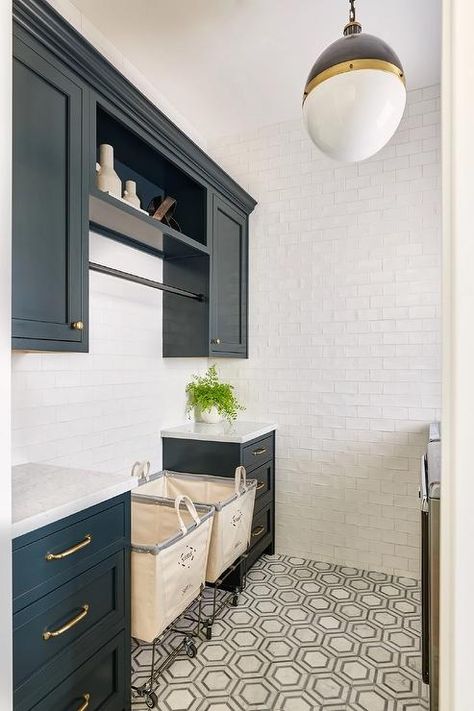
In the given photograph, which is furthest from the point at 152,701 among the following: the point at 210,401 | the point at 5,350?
the point at 210,401

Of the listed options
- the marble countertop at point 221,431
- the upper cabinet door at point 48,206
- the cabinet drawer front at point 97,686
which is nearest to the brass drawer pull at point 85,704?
the cabinet drawer front at point 97,686

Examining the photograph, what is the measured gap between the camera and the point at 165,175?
2562mm

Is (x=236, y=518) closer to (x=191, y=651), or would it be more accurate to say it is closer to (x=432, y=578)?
(x=191, y=651)

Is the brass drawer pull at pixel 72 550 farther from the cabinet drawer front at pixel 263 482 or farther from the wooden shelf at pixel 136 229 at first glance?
the cabinet drawer front at pixel 263 482

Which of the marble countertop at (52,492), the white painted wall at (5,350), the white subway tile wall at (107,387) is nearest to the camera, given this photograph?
the white painted wall at (5,350)

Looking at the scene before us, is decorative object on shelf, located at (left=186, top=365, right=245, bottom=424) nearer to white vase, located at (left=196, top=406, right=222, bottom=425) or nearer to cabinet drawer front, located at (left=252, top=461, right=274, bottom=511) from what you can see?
white vase, located at (left=196, top=406, right=222, bottom=425)

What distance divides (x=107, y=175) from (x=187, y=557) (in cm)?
166

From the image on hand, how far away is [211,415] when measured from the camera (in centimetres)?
311

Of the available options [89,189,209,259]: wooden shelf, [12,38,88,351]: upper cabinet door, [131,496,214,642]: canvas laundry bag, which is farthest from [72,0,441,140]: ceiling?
[131,496,214,642]: canvas laundry bag

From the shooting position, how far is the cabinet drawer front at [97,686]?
135 cm

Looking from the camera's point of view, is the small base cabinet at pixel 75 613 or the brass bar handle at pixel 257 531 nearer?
the small base cabinet at pixel 75 613

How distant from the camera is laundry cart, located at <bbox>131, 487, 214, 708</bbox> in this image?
1690mm

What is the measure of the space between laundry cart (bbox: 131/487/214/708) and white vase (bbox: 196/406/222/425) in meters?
0.95

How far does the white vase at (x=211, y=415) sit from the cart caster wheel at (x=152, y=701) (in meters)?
1.62
